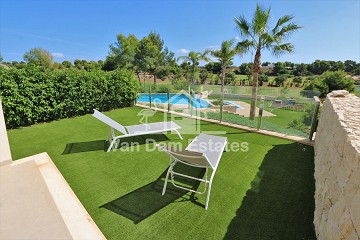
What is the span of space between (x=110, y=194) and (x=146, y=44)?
29246 millimetres

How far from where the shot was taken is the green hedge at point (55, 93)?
6863 mm

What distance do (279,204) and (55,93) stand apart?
8945mm

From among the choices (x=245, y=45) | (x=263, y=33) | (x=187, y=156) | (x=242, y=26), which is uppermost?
(x=242, y=26)

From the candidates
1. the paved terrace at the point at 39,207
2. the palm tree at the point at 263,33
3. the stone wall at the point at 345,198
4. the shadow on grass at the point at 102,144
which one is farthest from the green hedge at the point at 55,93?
the stone wall at the point at 345,198

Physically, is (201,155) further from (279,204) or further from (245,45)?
(245,45)

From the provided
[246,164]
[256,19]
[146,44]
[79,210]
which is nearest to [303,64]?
[146,44]

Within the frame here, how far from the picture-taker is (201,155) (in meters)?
2.98

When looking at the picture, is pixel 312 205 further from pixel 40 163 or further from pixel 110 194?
pixel 40 163

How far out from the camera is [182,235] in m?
2.50

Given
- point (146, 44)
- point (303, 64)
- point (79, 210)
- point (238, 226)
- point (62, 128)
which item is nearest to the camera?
point (238, 226)

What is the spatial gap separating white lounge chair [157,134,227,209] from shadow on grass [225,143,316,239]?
2.22ft

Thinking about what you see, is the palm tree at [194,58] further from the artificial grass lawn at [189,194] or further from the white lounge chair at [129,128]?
the artificial grass lawn at [189,194]

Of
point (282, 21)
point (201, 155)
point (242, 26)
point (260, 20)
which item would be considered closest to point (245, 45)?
point (242, 26)

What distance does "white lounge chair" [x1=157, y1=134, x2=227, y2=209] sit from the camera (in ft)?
10.0
